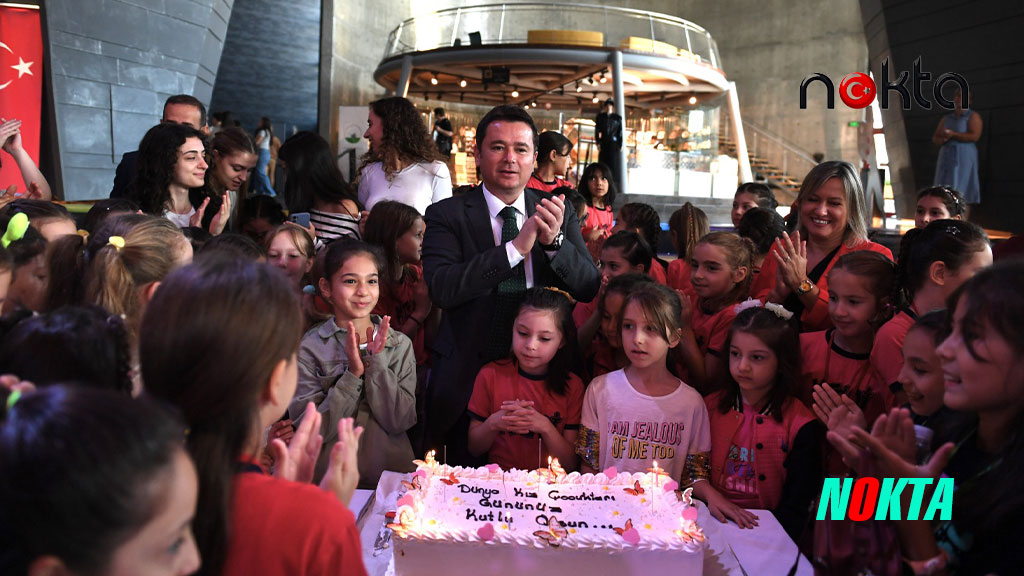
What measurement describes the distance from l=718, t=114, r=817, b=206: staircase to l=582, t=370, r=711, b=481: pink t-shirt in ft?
50.8

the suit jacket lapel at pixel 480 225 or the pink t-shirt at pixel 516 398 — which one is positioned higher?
the suit jacket lapel at pixel 480 225

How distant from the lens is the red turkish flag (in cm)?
645

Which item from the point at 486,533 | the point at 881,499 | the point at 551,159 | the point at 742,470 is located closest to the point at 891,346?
the point at 742,470

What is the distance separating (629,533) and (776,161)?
64.9 feet

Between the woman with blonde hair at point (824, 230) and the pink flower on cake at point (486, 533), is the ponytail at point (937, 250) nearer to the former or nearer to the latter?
the woman with blonde hair at point (824, 230)

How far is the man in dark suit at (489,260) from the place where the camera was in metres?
2.57

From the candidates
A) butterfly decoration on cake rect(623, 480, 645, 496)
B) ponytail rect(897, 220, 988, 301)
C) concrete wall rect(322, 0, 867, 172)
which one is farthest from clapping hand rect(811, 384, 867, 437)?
concrete wall rect(322, 0, 867, 172)

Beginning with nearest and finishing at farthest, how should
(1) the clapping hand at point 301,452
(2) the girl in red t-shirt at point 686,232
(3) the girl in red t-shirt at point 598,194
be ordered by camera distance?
(1) the clapping hand at point 301,452, (2) the girl in red t-shirt at point 686,232, (3) the girl in red t-shirt at point 598,194

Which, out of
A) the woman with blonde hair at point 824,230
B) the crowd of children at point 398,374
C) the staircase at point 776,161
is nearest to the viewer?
the crowd of children at point 398,374

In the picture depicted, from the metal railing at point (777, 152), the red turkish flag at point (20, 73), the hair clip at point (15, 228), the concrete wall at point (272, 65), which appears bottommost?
the hair clip at point (15, 228)

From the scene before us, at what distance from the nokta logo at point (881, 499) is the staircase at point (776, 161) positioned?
16.4 m

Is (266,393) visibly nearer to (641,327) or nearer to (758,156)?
(641,327)

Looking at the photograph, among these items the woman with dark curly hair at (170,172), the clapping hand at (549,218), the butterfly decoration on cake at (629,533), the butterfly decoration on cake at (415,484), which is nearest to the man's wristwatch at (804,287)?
the clapping hand at (549,218)

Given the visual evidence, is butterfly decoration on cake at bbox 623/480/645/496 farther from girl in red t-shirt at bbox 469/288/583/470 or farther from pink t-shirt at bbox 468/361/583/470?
pink t-shirt at bbox 468/361/583/470
